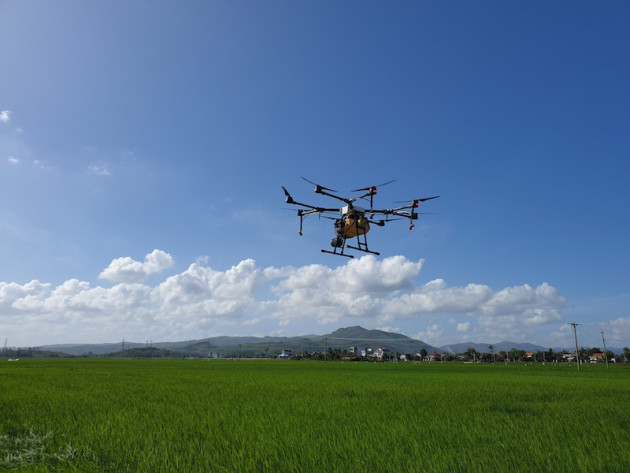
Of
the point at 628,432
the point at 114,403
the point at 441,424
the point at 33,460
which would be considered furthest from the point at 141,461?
the point at 628,432

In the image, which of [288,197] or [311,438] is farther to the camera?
[288,197]

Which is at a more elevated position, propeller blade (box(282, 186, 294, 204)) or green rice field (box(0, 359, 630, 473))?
propeller blade (box(282, 186, 294, 204))

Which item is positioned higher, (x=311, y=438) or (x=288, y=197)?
(x=288, y=197)

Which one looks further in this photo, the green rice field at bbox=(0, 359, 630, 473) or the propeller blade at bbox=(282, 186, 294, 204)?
the propeller blade at bbox=(282, 186, 294, 204)

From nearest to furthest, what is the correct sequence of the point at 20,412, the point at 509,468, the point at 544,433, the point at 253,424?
the point at 509,468 < the point at 544,433 < the point at 253,424 < the point at 20,412

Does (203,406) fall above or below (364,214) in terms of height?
below

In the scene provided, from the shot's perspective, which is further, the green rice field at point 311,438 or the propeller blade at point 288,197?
the propeller blade at point 288,197

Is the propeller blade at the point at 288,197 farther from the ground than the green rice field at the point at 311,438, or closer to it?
farther from the ground

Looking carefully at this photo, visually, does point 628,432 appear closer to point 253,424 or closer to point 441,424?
point 441,424

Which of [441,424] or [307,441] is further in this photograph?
[441,424]

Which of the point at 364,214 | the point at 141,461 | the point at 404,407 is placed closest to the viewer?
the point at 141,461
